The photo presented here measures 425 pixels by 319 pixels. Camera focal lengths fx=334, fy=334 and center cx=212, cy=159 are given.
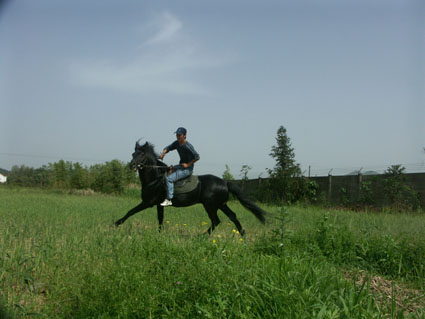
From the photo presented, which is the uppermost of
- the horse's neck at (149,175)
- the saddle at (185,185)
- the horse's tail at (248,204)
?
the horse's neck at (149,175)

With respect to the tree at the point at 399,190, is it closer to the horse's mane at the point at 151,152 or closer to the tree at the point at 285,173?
the tree at the point at 285,173

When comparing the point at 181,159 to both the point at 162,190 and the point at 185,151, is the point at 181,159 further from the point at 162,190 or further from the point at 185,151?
the point at 162,190

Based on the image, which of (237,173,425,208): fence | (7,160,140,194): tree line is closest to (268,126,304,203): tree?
(237,173,425,208): fence

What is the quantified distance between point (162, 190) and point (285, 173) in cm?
1253

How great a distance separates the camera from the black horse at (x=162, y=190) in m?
7.59

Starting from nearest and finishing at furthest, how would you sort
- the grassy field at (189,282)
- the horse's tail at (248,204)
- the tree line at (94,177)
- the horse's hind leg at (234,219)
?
the grassy field at (189,282)
the horse's hind leg at (234,219)
the horse's tail at (248,204)
the tree line at (94,177)

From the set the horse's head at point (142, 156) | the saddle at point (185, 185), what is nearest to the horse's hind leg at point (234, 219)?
the saddle at point (185, 185)

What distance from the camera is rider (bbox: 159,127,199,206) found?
7.50 meters

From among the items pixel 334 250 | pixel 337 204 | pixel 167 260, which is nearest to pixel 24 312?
pixel 167 260

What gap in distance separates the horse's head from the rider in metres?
0.22

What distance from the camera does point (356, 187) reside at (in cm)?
1672

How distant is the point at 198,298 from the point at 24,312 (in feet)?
5.52

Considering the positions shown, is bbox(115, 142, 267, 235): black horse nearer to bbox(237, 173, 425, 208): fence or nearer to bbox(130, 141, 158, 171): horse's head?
bbox(130, 141, 158, 171): horse's head

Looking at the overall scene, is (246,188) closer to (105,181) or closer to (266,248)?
(105,181)
